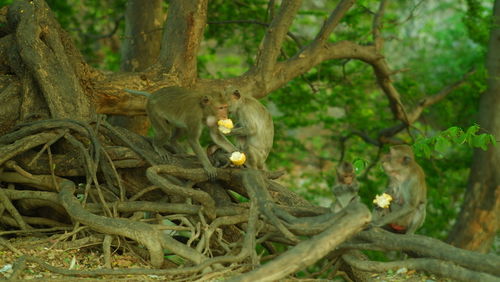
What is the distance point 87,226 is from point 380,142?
5968mm

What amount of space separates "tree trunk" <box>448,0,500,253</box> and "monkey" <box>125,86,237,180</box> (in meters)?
5.00

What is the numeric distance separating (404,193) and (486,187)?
5226mm

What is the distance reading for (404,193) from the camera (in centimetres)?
427

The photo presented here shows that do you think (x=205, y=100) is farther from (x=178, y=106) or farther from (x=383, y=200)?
(x=383, y=200)

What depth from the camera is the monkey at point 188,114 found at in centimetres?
515

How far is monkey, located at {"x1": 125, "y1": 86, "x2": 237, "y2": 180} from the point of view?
515 centimetres

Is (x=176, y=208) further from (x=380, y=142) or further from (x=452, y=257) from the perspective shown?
(x=380, y=142)

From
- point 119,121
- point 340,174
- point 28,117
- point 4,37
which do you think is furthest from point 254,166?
point 119,121

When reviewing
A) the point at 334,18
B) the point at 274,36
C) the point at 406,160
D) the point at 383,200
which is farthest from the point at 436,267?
the point at 334,18

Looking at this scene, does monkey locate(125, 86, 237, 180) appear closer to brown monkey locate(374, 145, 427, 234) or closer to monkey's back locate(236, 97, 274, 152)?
monkey's back locate(236, 97, 274, 152)

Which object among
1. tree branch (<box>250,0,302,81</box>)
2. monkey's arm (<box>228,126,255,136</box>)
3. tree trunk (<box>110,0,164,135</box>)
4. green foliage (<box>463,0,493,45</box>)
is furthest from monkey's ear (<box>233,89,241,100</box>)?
green foliage (<box>463,0,493,45</box>)

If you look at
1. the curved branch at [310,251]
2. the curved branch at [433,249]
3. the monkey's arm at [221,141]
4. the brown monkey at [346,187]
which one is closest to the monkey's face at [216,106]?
the monkey's arm at [221,141]

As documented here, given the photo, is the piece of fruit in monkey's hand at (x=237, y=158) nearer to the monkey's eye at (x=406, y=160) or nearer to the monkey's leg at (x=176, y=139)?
the monkey's leg at (x=176, y=139)

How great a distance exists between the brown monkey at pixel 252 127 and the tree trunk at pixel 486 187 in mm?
4617
